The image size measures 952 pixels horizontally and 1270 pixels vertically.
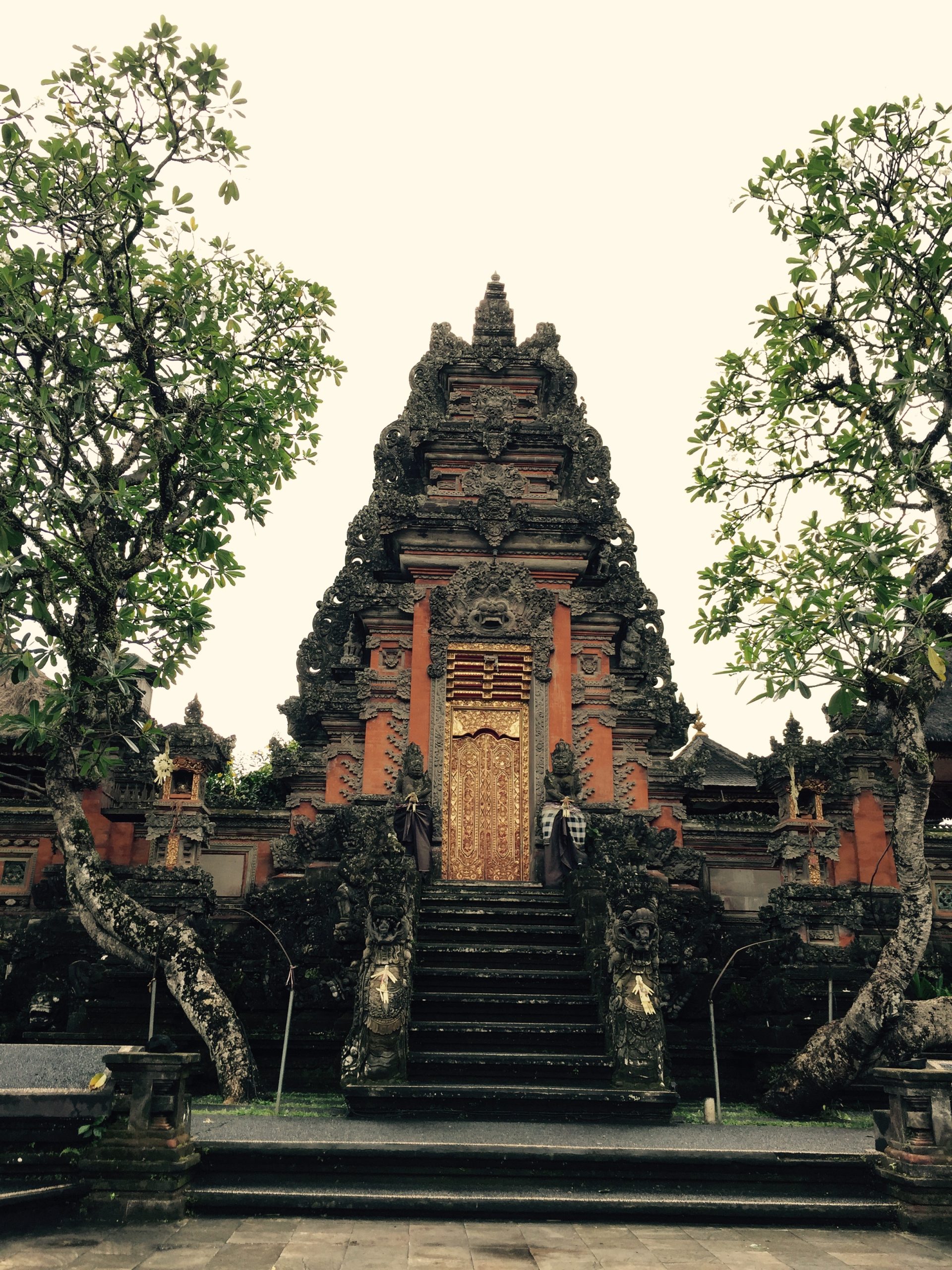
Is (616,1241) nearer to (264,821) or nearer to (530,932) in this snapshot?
(530,932)

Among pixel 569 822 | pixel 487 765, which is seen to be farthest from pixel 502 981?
pixel 487 765

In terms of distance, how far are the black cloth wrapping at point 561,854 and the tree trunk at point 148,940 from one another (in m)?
4.44

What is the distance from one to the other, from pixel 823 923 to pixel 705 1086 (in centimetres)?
287

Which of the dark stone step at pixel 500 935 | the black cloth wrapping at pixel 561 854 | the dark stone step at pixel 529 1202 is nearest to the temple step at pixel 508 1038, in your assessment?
the dark stone step at pixel 500 935

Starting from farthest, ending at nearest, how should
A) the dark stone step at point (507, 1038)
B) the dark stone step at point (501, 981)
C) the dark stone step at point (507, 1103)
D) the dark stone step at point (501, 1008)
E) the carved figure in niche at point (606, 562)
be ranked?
the carved figure in niche at point (606, 562)
the dark stone step at point (501, 981)
the dark stone step at point (501, 1008)
the dark stone step at point (507, 1038)
the dark stone step at point (507, 1103)

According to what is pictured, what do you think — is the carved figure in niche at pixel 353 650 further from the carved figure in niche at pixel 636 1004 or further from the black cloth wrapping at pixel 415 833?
the carved figure in niche at pixel 636 1004

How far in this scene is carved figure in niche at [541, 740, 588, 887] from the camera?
1208 centimetres

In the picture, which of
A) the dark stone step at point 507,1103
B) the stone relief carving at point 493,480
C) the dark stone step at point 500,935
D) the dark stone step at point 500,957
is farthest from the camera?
the stone relief carving at point 493,480

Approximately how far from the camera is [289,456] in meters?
11.4

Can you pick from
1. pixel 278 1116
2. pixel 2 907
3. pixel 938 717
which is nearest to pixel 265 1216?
pixel 278 1116

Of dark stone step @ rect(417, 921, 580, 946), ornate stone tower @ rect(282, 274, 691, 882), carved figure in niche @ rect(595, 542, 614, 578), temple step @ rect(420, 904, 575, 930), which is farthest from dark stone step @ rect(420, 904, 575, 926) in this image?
carved figure in niche @ rect(595, 542, 614, 578)

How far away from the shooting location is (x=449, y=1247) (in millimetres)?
5383

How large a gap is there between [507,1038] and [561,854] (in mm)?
3243

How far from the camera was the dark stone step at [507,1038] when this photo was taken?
9086mm
